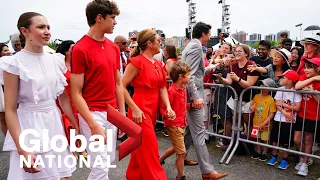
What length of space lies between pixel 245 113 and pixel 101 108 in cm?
315

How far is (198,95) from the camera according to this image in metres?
3.99

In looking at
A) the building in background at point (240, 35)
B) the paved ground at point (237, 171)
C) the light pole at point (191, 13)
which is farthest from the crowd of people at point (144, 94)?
the building in background at point (240, 35)

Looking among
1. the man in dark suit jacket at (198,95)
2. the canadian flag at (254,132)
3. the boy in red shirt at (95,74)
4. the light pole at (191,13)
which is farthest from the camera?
the light pole at (191,13)

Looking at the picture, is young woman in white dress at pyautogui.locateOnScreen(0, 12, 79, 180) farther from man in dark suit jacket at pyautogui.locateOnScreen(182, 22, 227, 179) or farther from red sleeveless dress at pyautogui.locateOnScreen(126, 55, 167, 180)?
man in dark suit jacket at pyautogui.locateOnScreen(182, 22, 227, 179)

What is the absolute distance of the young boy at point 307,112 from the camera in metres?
4.16

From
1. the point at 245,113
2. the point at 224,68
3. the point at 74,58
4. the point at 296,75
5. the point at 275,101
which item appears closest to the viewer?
the point at 74,58

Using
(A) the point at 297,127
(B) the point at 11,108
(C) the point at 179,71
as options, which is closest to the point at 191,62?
(C) the point at 179,71

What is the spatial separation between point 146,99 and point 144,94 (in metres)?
0.06

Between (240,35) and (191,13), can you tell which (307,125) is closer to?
(191,13)

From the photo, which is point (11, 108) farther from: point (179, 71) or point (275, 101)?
point (275, 101)

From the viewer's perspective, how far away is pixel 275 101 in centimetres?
474

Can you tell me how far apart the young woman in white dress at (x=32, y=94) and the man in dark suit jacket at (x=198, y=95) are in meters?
1.95

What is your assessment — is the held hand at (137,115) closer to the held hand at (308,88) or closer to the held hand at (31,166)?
the held hand at (31,166)

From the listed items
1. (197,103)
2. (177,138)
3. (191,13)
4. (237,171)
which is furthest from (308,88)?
(191,13)
